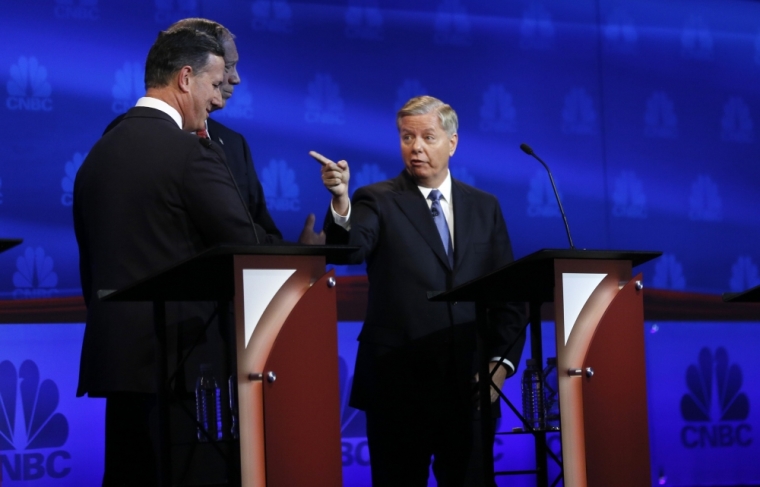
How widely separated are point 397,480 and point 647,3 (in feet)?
11.8

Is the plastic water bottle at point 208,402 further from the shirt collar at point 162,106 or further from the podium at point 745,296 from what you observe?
the podium at point 745,296

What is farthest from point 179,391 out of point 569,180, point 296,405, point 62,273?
point 569,180

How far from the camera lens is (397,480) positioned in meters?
3.26

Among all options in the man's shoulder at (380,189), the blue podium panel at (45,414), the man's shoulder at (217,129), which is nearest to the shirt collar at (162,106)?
the man's shoulder at (217,129)

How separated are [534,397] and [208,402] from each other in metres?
1.12

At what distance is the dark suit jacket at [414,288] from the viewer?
3275mm

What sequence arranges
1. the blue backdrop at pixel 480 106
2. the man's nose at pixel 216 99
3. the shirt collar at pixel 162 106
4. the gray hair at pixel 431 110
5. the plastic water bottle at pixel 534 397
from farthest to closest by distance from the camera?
1. the blue backdrop at pixel 480 106
2. the gray hair at pixel 431 110
3. the plastic water bottle at pixel 534 397
4. the man's nose at pixel 216 99
5. the shirt collar at pixel 162 106

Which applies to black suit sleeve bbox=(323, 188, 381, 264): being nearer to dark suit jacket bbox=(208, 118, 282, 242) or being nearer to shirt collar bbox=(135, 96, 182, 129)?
dark suit jacket bbox=(208, 118, 282, 242)

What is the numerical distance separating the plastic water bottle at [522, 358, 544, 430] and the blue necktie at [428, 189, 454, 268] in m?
0.57

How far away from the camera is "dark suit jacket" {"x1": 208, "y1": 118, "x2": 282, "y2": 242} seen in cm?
342

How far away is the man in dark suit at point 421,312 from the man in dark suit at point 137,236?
71 cm

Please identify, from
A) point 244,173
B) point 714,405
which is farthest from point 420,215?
point 714,405

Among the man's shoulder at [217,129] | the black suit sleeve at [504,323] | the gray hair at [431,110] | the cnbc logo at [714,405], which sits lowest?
the cnbc logo at [714,405]

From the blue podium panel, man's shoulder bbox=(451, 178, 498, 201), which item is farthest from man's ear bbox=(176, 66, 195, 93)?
the blue podium panel
